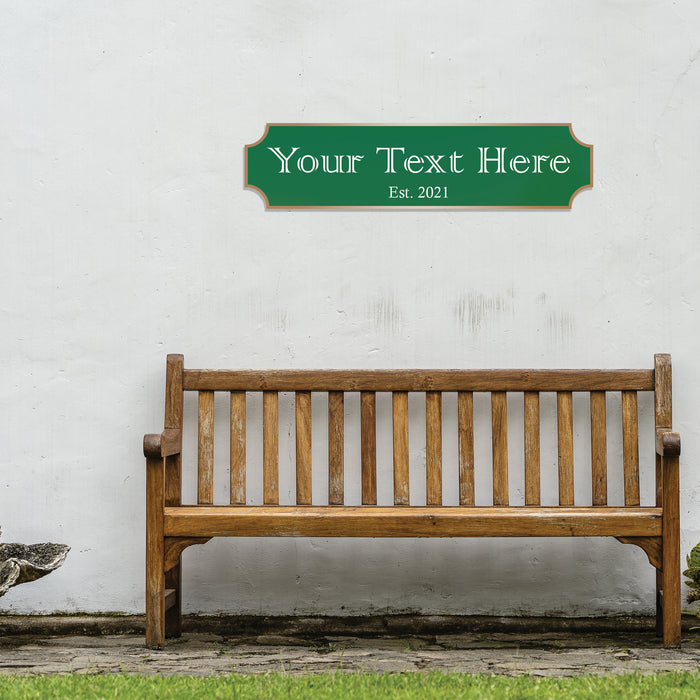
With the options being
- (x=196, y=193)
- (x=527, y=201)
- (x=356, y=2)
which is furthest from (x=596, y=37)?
(x=196, y=193)

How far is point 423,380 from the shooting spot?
10.5 ft

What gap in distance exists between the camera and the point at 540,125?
3.38 meters

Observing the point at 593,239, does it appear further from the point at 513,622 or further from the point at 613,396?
the point at 513,622

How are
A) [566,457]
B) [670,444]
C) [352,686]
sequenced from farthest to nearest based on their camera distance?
[566,457], [670,444], [352,686]

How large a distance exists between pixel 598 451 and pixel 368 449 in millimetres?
994

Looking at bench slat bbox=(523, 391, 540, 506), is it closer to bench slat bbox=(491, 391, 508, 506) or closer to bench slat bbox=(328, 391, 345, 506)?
bench slat bbox=(491, 391, 508, 506)

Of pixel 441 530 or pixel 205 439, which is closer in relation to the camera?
pixel 441 530

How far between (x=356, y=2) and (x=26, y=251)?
1.91 m

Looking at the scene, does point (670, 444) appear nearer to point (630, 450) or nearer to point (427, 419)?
point (630, 450)

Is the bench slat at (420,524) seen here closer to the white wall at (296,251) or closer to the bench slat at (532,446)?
the bench slat at (532,446)

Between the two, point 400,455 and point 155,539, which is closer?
point 155,539

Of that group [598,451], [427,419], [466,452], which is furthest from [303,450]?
[598,451]


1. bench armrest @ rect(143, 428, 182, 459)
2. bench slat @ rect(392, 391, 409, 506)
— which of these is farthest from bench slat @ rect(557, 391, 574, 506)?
bench armrest @ rect(143, 428, 182, 459)

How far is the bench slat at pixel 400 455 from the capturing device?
3195 mm
